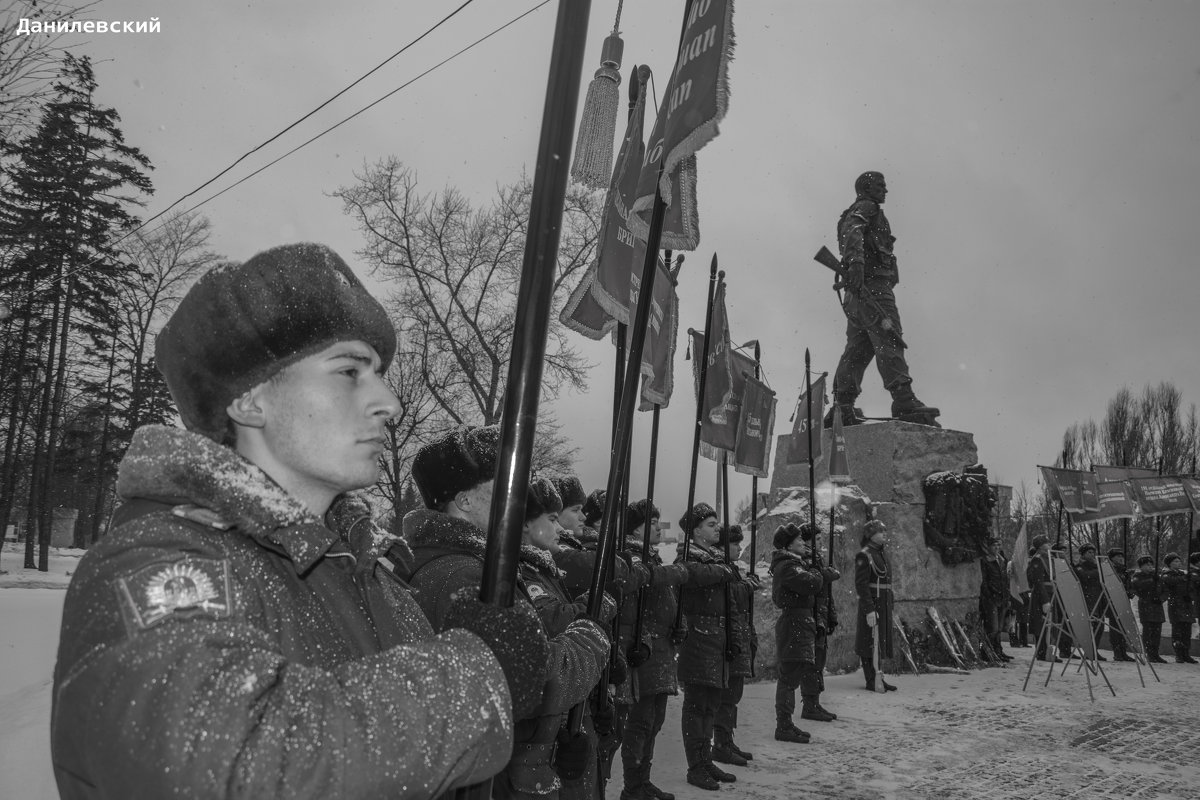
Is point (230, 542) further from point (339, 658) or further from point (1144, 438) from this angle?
point (1144, 438)

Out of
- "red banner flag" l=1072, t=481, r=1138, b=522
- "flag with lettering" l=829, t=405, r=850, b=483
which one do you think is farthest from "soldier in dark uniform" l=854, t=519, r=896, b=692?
"red banner flag" l=1072, t=481, r=1138, b=522

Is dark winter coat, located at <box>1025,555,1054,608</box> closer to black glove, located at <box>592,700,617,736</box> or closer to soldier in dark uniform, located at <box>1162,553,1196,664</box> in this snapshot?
soldier in dark uniform, located at <box>1162,553,1196,664</box>

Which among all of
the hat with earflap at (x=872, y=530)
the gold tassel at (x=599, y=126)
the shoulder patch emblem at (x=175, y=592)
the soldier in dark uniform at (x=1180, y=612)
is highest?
the gold tassel at (x=599, y=126)

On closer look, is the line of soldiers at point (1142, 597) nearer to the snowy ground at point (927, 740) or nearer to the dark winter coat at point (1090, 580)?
the dark winter coat at point (1090, 580)

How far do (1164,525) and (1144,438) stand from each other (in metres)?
6.14

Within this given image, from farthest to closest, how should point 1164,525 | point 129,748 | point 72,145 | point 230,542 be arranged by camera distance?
point 1164,525 < point 72,145 < point 230,542 < point 129,748

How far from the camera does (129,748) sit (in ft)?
2.93

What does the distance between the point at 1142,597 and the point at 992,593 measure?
452cm

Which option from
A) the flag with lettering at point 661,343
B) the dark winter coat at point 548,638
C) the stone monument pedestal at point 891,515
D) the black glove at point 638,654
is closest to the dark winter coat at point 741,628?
the flag with lettering at point 661,343

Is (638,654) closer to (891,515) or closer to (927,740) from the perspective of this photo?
(927,740)

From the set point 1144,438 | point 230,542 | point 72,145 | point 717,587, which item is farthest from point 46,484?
point 1144,438

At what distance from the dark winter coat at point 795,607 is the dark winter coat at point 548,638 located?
15.5 ft

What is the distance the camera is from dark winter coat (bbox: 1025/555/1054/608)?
489 inches

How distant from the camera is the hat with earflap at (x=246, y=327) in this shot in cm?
138
